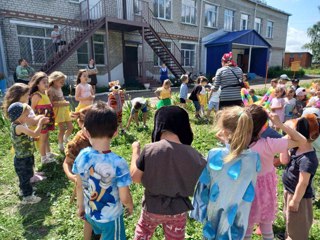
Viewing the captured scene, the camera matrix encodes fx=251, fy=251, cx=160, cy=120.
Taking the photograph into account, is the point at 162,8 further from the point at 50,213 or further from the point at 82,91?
the point at 50,213

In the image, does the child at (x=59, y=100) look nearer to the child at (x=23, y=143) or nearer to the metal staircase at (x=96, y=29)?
the child at (x=23, y=143)

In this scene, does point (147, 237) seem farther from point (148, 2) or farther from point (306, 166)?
point (148, 2)

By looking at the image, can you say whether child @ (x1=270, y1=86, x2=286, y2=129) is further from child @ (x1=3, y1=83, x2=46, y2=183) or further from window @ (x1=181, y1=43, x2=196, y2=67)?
window @ (x1=181, y1=43, x2=196, y2=67)

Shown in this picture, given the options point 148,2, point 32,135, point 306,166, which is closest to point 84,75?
point 32,135

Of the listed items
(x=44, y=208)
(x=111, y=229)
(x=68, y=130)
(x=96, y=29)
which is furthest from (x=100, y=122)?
(x=96, y=29)

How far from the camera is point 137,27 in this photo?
14625 mm

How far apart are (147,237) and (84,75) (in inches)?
156

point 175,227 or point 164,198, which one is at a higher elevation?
point 164,198

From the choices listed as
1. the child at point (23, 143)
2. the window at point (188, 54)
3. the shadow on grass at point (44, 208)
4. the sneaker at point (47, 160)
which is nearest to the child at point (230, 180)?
the shadow on grass at point (44, 208)

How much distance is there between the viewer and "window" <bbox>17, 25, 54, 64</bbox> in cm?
1152

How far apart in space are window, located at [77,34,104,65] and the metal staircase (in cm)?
100

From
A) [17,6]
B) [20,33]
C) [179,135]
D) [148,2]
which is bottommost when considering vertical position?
[179,135]

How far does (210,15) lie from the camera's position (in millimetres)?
21703

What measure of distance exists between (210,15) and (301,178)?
22.0 meters
